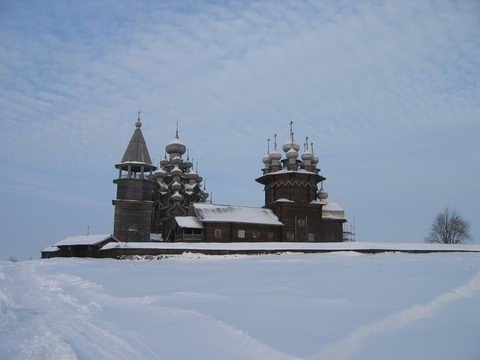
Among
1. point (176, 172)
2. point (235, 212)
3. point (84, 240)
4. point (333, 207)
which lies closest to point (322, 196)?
point (333, 207)

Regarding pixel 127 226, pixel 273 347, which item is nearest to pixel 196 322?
pixel 273 347

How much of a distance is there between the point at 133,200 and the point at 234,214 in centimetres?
930

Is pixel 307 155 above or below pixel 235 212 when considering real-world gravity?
above

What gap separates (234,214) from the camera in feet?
130

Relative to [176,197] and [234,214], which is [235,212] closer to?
[234,214]

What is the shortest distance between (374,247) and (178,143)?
28505mm

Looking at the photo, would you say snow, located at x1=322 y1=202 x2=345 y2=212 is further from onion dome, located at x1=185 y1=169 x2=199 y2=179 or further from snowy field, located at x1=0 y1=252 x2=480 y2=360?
snowy field, located at x1=0 y1=252 x2=480 y2=360

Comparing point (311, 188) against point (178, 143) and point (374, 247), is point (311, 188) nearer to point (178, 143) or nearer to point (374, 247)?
point (374, 247)

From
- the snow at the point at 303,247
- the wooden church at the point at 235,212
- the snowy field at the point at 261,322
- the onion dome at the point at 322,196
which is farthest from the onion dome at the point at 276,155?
the snowy field at the point at 261,322

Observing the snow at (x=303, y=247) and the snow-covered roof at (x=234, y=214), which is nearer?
the snow at (x=303, y=247)

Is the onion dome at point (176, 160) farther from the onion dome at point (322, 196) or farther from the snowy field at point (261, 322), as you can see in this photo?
the snowy field at point (261, 322)

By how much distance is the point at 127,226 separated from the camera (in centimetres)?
4000

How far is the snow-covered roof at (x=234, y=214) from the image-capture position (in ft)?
125

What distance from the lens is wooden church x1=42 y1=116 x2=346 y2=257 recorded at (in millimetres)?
38156
